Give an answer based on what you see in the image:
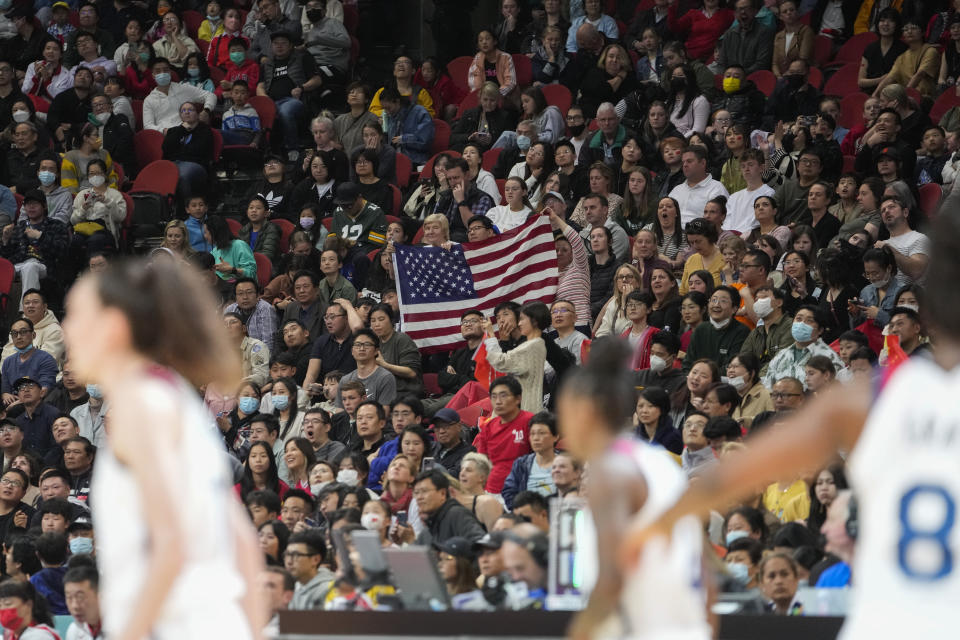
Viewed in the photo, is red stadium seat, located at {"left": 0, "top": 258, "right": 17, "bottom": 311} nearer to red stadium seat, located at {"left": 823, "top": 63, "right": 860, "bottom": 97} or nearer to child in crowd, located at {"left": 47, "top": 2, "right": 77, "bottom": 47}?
child in crowd, located at {"left": 47, "top": 2, "right": 77, "bottom": 47}

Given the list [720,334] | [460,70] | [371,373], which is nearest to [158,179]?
[460,70]

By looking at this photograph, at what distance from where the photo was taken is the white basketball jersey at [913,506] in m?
2.04

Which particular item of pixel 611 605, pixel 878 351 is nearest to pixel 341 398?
pixel 878 351

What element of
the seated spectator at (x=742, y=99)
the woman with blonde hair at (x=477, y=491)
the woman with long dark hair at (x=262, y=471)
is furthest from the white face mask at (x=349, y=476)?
the seated spectator at (x=742, y=99)

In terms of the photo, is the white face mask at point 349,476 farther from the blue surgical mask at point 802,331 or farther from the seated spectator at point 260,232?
the seated spectator at point 260,232

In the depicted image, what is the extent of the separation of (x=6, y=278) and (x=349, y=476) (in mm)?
5816

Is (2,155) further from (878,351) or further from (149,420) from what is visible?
(149,420)

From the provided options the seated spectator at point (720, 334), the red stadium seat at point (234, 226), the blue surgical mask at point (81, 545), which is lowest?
the blue surgical mask at point (81, 545)

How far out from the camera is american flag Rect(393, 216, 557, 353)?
37.9 feet

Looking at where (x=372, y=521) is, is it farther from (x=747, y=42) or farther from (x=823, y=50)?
(x=823, y=50)

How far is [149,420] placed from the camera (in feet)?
7.30

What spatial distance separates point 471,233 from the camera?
12.1 meters

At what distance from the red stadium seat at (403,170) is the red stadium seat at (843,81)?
4280 millimetres

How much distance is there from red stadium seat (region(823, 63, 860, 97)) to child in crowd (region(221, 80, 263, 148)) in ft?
20.0
